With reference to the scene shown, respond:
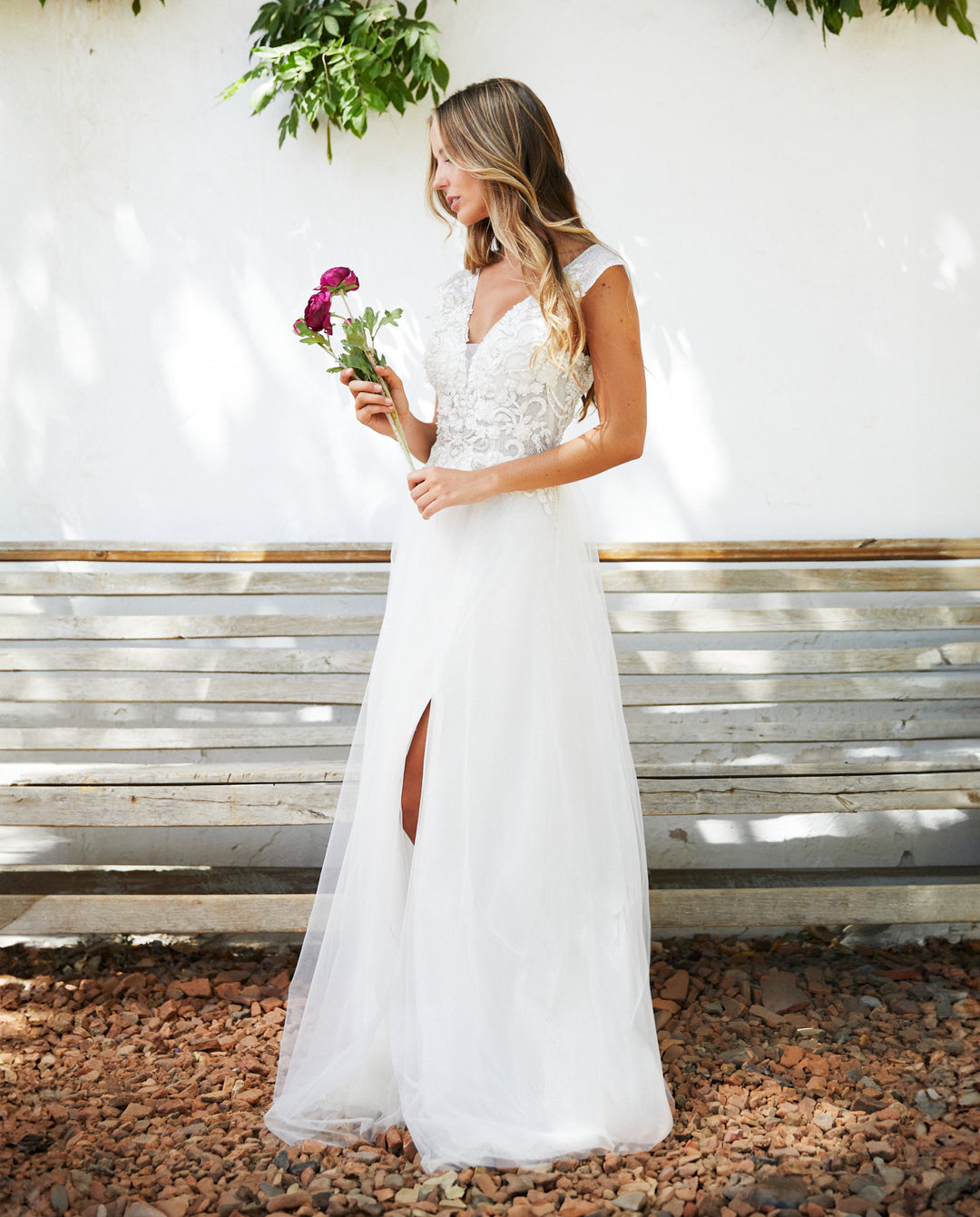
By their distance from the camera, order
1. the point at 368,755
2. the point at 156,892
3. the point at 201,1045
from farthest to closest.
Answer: the point at 156,892 → the point at 201,1045 → the point at 368,755

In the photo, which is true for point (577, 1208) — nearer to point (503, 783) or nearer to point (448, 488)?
point (503, 783)

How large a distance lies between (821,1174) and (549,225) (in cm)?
199

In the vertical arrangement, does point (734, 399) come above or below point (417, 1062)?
above

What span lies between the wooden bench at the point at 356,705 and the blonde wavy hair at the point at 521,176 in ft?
4.83

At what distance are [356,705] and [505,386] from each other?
1.56m

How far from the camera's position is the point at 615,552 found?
3.54 metres

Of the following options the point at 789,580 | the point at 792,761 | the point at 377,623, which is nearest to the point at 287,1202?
the point at 377,623

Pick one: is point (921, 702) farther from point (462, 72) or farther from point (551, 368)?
point (462, 72)

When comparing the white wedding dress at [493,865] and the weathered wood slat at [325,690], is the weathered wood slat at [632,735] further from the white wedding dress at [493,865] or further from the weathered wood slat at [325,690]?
the white wedding dress at [493,865]

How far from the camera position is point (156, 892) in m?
3.38

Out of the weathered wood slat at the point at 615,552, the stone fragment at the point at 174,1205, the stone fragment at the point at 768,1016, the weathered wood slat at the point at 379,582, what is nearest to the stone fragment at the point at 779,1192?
the stone fragment at the point at 768,1016

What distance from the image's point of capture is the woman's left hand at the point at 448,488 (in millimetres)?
2080

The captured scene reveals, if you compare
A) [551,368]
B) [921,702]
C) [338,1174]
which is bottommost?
[921,702]

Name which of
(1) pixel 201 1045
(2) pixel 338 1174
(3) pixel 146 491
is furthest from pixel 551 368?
(3) pixel 146 491
